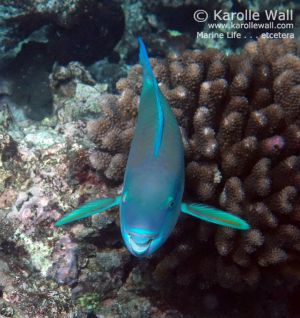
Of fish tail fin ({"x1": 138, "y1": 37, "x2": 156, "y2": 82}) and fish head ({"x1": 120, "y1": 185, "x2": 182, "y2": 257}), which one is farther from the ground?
fish tail fin ({"x1": 138, "y1": 37, "x2": 156, "y2": 82})

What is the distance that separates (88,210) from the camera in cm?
220

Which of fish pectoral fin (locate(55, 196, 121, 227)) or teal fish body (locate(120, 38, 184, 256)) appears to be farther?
fish pectoral fin (locate(55, 196, 121, 227))

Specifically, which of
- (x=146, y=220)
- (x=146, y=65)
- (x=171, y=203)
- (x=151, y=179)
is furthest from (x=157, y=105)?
(x=146, y=220)

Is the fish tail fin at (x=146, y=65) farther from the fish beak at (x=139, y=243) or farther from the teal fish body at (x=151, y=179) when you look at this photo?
the fish beak at (x=139, y=243)

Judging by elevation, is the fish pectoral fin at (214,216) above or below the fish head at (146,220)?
below

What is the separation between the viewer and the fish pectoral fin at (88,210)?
7.08ft

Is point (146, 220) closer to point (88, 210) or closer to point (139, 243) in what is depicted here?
point (139, 243)

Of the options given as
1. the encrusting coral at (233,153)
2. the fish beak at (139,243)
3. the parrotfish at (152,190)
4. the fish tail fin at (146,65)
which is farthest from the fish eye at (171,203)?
the encrusting coral at (233,153)

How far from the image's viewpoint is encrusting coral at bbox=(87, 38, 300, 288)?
3.04m

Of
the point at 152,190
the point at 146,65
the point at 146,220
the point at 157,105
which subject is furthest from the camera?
the point at 146,65

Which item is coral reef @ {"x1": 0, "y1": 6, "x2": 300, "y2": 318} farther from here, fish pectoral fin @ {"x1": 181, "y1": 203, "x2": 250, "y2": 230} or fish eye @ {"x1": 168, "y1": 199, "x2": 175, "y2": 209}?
fish eye @ {"x1": 168, "y1": 199, "x2": 175, "y2": 209}

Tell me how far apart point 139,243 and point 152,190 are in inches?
11.3

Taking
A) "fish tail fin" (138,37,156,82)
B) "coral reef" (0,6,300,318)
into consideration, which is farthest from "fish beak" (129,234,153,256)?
"coral reef" (0,6,300,318)

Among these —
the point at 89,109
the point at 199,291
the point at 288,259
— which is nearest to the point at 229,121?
the point at 288,259
